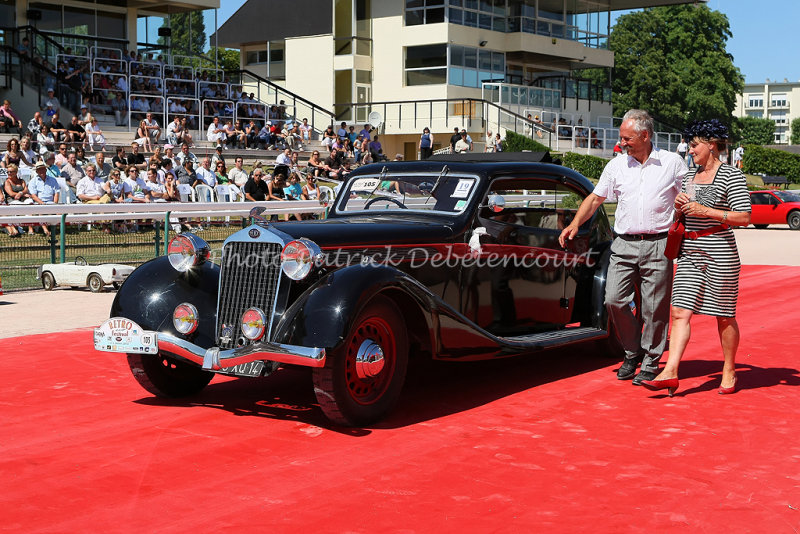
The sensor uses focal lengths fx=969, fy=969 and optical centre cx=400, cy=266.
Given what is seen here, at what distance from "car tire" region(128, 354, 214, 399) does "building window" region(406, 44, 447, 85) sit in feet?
119

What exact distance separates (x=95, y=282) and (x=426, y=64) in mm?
31706

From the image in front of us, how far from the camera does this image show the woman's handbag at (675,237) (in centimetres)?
712

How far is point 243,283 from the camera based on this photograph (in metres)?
6.57

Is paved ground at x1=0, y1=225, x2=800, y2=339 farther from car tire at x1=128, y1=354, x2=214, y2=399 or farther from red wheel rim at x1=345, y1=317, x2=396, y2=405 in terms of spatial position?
red wheel rim at x1=345, y1=317, x2=396, y2=405

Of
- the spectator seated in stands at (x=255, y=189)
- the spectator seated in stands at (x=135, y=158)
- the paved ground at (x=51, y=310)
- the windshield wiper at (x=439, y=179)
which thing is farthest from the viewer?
the spectator seated in stands at (x=135, y=158)

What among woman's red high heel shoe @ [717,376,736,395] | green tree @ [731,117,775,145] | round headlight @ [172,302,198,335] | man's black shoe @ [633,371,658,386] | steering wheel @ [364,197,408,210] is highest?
green tree @ [731,117,775,145]

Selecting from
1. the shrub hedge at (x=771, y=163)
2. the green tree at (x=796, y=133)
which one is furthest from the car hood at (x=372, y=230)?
the green tree at (x=796, y=133)

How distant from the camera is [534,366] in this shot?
856cm

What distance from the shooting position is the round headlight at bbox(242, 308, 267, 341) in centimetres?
629

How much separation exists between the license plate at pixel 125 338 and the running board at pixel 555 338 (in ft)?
8.45

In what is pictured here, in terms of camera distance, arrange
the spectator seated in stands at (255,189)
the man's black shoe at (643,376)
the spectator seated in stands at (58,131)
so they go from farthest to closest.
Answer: the spectator seated in stands at (58,131) < the spectator seated in stands at (255,189) < the man's black shoe at (643,376)

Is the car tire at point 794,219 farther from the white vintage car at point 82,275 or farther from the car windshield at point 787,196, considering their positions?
the white vintage car at point 82,275

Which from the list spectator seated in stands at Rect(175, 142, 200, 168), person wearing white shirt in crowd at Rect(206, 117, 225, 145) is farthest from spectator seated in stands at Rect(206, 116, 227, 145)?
spectator seated in stands at Rect(175, 142, 200, 168)

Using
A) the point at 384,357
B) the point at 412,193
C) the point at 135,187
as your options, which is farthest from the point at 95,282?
the point at 384,357
